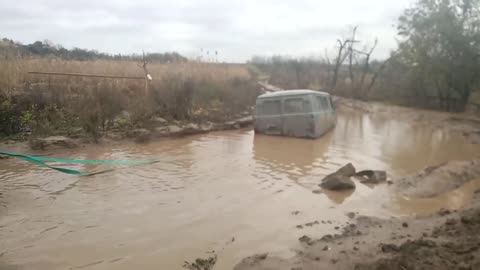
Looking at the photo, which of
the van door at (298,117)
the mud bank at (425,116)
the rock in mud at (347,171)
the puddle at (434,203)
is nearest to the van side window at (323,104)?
the van door at (298,117)

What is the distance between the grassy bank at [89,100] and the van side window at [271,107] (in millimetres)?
2838

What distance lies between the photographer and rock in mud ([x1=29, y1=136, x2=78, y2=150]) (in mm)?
10906

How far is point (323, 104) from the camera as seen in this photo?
1593 cm

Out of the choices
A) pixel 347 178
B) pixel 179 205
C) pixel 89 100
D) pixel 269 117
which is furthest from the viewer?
pixel 269 117

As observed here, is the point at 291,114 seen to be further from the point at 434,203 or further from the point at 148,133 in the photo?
the point at 434,203

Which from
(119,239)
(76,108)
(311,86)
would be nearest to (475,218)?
(119,239)

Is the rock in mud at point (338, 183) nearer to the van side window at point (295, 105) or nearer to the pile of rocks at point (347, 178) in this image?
the pile of rocks at point (347, 178)

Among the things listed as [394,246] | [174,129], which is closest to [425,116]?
[174,129]

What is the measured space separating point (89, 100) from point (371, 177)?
8711 millimetres

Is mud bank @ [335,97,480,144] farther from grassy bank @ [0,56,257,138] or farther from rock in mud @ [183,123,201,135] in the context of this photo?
rock in mud @ [183,123,201,135]

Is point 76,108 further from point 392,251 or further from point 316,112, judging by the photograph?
point 392,251

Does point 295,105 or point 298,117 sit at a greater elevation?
point 295,105

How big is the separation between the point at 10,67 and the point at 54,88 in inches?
72.7

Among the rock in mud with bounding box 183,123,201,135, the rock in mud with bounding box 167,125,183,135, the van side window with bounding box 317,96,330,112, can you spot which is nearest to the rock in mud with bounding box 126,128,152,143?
the rock in mud with bounding box 167,125,183,135
